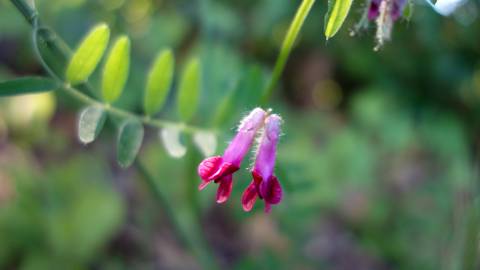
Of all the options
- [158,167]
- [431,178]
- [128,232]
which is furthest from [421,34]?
[128,232]

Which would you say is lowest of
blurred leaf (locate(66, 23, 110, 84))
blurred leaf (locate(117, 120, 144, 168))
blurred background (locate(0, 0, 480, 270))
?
blurred background (locate(0, 0, 480, 270))

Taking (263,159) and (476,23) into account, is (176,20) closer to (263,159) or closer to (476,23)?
(476,23)

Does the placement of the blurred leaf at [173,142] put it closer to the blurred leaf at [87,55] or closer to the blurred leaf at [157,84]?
the blurred leaf at [157,84]

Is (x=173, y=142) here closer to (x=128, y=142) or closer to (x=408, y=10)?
(x=128, y=142)

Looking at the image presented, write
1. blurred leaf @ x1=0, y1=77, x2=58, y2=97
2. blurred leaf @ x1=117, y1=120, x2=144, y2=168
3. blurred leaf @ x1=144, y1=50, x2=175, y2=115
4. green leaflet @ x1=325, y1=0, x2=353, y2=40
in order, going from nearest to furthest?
green leaflet @ x1=325, y1=0, x2=353, y2=40
blurred leaf @ x1=0, y1=77, x2=58, y2=97
blurred leaf @ x1=117, y1=120, x2=144, y2=168
blurred leaf @ x1=144, y1=50, x2=175, y2=115

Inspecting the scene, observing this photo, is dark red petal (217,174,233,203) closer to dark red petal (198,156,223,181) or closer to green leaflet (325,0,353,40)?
dark red petal (198,156,223,181)

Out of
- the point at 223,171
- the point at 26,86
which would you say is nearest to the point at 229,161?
the point at 223,171

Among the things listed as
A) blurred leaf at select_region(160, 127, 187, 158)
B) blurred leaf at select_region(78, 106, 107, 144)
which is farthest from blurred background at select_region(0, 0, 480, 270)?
blurred leaf at select_region(78, 106, 107, 144)

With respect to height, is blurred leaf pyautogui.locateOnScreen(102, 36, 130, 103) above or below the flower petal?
above
